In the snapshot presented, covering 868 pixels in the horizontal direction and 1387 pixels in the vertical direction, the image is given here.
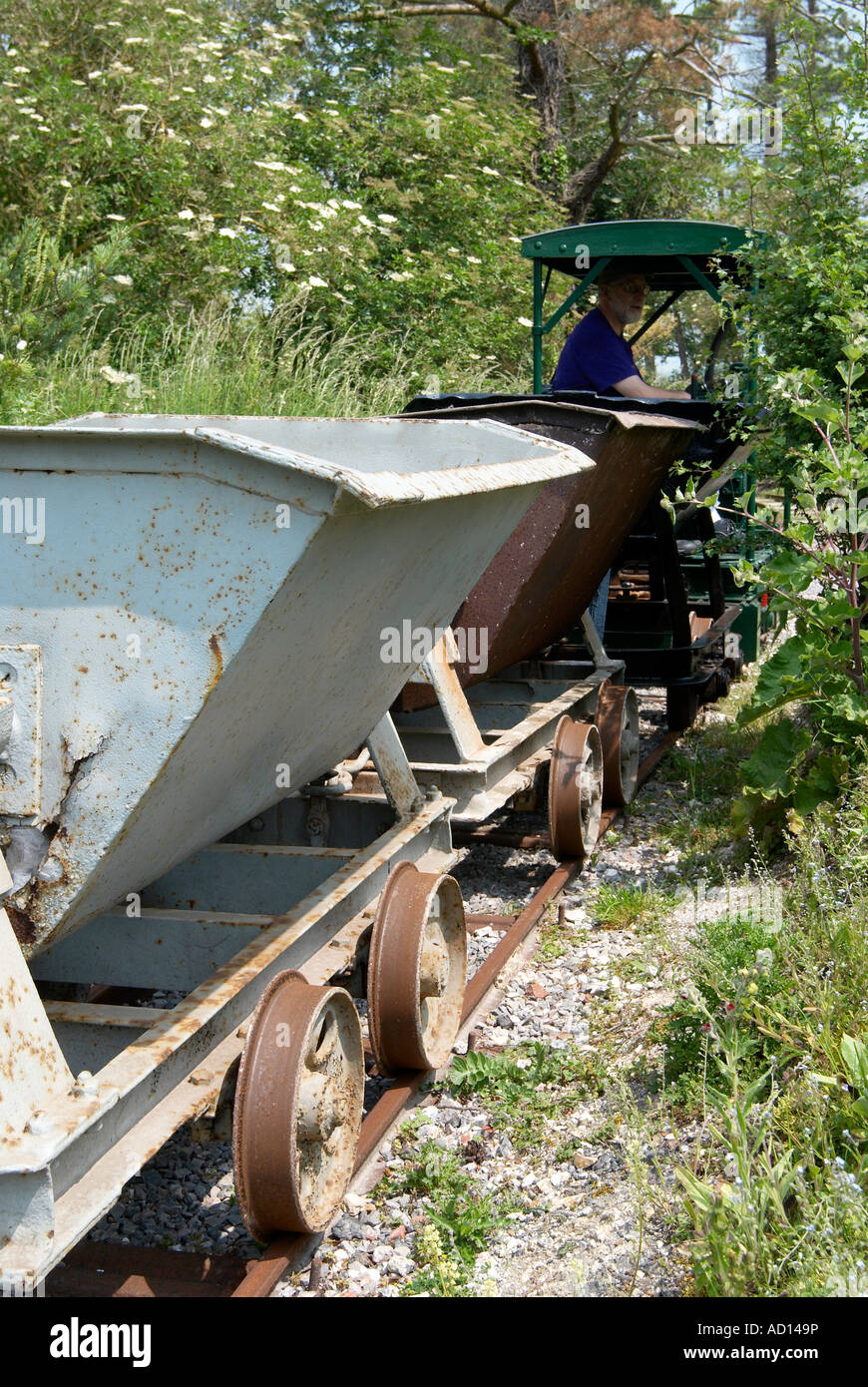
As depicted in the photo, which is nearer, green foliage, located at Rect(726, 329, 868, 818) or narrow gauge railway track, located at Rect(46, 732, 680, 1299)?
narrow gauge railway track, located at Rect(46, 732, 680, 1299)

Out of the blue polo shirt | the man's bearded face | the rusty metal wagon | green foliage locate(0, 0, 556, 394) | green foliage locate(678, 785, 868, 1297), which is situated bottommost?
green foliage locate(678, 785, 868, 1297)

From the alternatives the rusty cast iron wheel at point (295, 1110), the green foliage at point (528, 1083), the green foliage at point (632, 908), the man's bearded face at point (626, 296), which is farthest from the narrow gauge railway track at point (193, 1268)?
the man's bearded face at point (626, 296)

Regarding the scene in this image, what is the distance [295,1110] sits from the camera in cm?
249

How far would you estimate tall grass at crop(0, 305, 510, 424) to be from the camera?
272 inches

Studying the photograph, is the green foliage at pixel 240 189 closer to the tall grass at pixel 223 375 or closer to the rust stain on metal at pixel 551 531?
the tall grass at pixel 223 375

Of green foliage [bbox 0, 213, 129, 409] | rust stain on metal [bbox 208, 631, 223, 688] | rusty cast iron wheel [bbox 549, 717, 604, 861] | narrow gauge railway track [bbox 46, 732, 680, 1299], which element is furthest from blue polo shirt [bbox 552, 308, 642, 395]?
rust stain on metal [bbox 208, 631, 223, 688]

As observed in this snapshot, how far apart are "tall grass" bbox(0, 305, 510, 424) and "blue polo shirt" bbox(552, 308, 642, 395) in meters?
2.12

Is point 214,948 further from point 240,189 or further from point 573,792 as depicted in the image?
point 240,189

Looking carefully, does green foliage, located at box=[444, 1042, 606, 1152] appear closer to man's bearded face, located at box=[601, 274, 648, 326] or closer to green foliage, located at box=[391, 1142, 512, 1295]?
green foliage, located at box=[391, 1142, 512, 1295]

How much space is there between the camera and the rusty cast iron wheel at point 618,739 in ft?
18.9

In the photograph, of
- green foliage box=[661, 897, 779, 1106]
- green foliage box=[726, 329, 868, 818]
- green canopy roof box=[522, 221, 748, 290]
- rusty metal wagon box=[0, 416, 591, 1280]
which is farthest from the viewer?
green canopy roof box=[522, 221, 748, 290]

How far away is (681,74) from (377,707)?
760 inches
